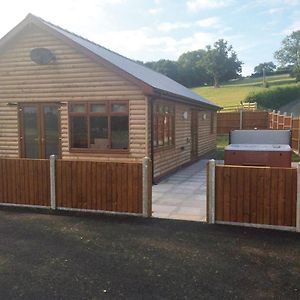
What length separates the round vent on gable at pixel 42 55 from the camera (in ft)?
42.2

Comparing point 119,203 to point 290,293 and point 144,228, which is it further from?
point 290,293

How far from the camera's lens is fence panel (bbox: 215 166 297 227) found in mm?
7352

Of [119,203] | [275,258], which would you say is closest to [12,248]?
[119,203]

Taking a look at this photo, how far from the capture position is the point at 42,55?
12.9m

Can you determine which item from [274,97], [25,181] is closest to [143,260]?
[25,181]

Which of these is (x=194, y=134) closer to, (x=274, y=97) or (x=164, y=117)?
(x=164, y=117)

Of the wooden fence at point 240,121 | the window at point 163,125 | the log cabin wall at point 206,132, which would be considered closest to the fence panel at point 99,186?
the window at point 163,125

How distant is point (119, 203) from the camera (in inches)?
336

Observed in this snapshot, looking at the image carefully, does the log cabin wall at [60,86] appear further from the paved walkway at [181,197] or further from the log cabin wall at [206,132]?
the log cabin wall at [206,132]

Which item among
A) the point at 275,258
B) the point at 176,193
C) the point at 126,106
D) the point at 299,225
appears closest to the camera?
the point at 275,258

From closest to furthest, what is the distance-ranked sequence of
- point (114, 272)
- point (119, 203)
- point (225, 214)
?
point (114, 272), point (225, 214), point (119, 203)

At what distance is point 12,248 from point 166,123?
338 inches

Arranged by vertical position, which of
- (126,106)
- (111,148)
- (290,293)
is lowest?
(290,293)

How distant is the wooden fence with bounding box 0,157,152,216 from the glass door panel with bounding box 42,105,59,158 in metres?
3.91
